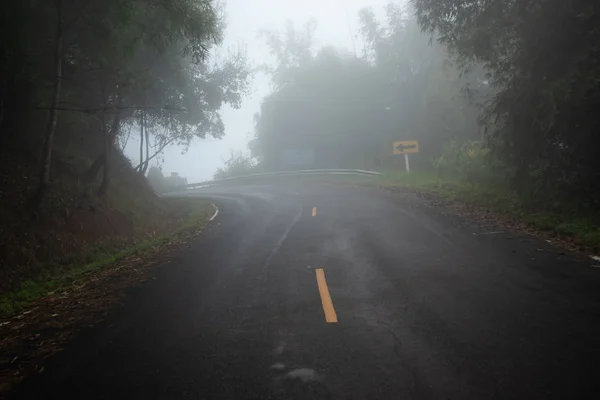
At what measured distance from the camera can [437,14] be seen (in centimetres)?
1491

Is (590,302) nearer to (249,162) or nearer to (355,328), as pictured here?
(355,328)

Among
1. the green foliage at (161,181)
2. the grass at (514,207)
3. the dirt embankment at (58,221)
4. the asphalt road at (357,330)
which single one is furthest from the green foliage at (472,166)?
the green foliage at (161,181)

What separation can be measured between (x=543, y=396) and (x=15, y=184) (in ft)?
43.8

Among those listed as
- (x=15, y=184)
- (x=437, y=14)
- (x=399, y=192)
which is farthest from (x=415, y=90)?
(x=15, y=184)

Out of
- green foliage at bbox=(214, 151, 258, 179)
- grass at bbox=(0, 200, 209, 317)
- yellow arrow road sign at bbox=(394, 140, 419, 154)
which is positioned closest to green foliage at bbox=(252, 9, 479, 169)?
green foliage at bbox=(214, 151, 258, 179)

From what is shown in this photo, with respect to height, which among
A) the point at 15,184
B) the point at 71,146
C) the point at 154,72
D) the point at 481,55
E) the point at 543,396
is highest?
the point at 154,72

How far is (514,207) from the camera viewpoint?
41.3 feet

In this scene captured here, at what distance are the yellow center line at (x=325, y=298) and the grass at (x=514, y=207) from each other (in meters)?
5.16

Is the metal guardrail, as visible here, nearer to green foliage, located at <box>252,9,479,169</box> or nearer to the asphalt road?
green foliage, located at <box>252,9,479,169</box>

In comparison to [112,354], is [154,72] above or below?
above

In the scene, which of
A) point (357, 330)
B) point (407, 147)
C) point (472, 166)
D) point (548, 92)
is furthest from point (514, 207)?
point (407, 147)

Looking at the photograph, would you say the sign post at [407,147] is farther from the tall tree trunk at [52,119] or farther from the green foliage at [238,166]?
the green foliage at [238,166]

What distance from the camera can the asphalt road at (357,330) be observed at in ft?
13.4

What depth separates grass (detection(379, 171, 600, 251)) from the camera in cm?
922
